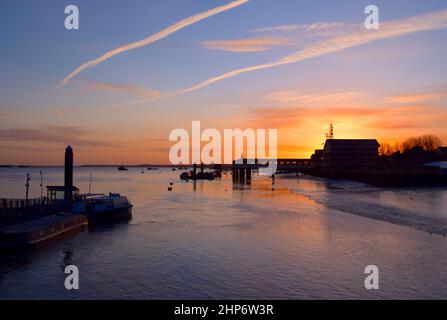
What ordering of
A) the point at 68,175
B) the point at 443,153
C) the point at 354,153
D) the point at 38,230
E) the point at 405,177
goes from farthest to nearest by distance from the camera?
the point at 443,153 < the point at 354,153 < the point at 405,177 < the point at 68,175 < the point at 38,230

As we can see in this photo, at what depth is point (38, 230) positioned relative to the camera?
3466 centimetres

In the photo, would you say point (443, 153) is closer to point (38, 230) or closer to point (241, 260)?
point (241, 260)

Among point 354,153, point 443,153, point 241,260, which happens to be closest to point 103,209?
point 241,260

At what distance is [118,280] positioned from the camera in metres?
24.0

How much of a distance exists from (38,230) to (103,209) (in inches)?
658

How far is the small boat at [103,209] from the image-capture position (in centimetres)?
4891

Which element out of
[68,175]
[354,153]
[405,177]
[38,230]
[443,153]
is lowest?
[38,230]

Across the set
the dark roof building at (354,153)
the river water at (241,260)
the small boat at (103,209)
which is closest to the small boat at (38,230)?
the river water at (241,260)

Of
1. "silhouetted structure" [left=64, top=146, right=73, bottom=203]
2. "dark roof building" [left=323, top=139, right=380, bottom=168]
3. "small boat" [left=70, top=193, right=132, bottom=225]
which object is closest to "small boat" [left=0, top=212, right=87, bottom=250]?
"small boat" [left=70, top=193, right=132, bottom=225]

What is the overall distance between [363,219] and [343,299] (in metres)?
30.4

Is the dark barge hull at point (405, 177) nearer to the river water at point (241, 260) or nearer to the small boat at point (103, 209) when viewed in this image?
the river water at point (241, 260)

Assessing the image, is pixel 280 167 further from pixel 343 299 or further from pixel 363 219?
pixel 343 299

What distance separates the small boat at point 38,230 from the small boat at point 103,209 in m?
4.08
